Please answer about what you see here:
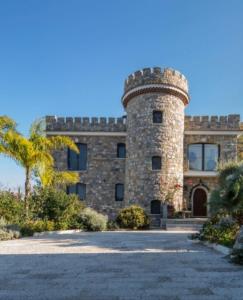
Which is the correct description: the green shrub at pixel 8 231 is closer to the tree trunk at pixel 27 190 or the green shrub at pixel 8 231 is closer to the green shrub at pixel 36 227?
the green shrub at pixel 36 227

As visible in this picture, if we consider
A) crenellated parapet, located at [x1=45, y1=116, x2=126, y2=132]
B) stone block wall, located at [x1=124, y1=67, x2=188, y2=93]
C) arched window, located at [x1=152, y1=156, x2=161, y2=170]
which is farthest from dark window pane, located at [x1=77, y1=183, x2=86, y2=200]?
stone block wall, located at [x1=124, y1=67, x2=188, y2=93]

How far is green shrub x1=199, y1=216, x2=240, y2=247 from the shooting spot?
861 centimetres

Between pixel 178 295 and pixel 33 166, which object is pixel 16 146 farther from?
pixel 178 295

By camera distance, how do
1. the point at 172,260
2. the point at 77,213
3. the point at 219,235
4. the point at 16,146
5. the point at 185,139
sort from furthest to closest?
the point at 185,139 < the point at 77,213 < the point at 16,146 < the point at 219,235 < the point at 172,260

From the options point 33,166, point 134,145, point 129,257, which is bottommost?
point 129,257

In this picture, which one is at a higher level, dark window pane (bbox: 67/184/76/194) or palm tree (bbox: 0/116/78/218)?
palm tree (bbox: 0/116/78/218)

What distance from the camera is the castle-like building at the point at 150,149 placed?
1931 centimetres

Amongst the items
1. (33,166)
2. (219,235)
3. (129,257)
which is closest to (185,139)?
(33,166)

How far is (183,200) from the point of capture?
67.1ft

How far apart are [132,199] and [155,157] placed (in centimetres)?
286

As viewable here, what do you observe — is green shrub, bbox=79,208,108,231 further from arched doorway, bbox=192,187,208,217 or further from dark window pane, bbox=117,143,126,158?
arched doorway, bbox=192,187,208,217

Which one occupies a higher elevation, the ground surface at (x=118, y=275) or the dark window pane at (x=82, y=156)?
the dark window pane at (x=82, y=156)

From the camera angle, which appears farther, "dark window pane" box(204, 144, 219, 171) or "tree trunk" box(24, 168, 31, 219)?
"dark window pane" box(204, 144, 219, 171)

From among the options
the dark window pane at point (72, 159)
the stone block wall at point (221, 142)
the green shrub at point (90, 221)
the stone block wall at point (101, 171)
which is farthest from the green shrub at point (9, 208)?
the stone block wall at point (221, 142)
